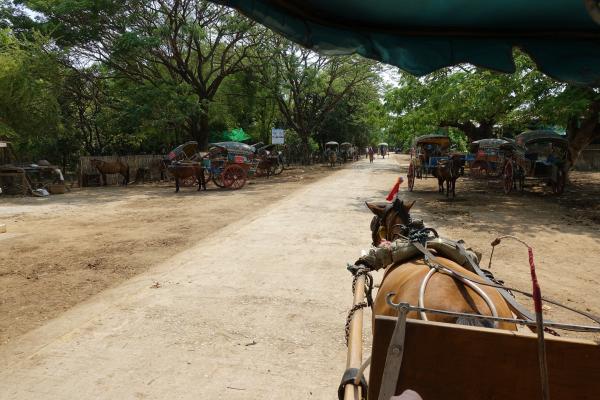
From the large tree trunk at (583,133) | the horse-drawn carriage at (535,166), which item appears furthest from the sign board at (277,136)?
the large tree trunk at (583,133)

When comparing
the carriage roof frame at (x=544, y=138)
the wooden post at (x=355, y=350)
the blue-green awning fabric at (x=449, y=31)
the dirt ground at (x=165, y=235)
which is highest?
the blue-green awning fabric at (x=449, y=31)

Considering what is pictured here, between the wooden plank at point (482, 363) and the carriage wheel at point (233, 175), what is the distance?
54.7ft

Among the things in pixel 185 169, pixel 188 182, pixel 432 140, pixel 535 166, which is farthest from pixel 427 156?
pixel 188 182

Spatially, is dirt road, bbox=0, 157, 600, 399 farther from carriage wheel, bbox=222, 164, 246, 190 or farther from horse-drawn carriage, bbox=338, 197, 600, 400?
carriage wheel, bbox=222, 164, 246, 190

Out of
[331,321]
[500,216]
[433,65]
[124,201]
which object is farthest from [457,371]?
[124,201]

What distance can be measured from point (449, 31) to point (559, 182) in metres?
13.3

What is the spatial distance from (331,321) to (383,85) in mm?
34999

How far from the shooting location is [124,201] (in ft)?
47.9

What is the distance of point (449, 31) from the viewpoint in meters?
3.62

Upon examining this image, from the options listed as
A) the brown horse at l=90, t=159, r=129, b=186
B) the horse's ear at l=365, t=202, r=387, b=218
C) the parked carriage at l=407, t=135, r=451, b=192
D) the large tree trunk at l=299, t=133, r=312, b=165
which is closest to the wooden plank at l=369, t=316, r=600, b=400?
the horse's ear at l=365, t=202, r=387, b=218

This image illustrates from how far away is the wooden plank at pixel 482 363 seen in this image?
1.37 m

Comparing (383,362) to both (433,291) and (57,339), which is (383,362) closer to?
(433,291)

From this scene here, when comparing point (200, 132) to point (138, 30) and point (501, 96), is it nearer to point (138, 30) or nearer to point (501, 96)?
point (138, 30)

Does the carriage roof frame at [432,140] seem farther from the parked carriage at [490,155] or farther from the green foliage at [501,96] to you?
the parked carriage at [490,155]
